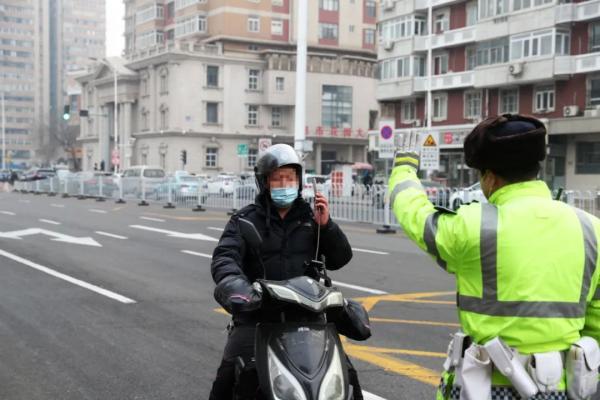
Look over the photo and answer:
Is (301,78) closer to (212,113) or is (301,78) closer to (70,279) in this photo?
(70,279)

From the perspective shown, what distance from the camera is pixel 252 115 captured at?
2763 inches

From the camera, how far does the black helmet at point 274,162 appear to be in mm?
3766

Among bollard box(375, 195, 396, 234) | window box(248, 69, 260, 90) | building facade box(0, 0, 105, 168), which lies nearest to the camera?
bollard box(375, 195, 396, 234)

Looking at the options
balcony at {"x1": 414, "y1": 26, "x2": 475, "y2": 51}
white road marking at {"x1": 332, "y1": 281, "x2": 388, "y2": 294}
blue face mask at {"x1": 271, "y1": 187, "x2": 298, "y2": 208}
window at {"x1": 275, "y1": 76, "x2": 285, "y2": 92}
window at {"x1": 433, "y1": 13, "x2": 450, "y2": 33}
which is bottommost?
white road marking at {"x1": 332, "y1": 281, "x2": 388, "y2": 294}

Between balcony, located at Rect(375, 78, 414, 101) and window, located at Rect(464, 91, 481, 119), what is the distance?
15.1 feet

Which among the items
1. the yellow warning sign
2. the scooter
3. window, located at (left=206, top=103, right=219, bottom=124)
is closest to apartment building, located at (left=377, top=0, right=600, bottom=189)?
window, located at (left=206, top=103, right=219, bottom=124)

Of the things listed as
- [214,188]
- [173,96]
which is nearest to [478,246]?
[214,188]

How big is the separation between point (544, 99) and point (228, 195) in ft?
73.1

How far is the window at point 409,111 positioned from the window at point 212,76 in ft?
69.8

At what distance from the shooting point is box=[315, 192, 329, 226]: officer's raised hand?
3742 mm

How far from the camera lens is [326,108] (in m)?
72.3

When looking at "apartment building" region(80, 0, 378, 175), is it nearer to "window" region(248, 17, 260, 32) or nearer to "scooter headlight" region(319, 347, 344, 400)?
"window" region(248, 17, 260, 32)

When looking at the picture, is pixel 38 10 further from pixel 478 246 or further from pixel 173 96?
pixel 478 246

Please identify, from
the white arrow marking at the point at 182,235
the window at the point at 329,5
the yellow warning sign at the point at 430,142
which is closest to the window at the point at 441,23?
the window at the point at 329,5
